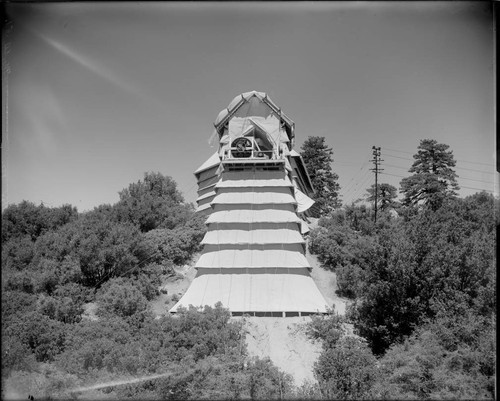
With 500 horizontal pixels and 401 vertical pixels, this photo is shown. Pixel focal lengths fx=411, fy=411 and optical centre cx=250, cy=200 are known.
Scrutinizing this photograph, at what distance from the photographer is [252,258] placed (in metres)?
26.3

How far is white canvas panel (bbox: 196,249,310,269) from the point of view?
26047 millimetres

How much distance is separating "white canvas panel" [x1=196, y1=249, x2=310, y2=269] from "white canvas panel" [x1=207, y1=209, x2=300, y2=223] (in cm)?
203

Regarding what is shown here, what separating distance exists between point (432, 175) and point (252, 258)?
21654 mm

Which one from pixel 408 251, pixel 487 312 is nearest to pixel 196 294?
pixel 408 251

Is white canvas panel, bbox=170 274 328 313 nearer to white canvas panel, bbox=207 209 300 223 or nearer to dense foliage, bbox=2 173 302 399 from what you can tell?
dense foliage, bbox=2 173 302 399

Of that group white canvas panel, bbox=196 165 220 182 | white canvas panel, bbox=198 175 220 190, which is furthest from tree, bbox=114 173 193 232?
white canvas panel, bbox=196 165 220 182

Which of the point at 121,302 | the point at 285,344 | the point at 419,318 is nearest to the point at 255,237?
the point at 285,344

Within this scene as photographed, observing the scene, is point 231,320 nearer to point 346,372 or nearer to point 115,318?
point 115,318

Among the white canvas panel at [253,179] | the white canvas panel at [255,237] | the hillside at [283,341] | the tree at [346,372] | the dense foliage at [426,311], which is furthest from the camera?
the white canvas panel at [253,179]

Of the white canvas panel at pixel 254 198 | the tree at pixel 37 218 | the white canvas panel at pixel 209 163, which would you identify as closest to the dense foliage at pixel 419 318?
the white canvas panel at pixel 254 198

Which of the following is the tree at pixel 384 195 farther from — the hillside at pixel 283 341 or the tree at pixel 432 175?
the hillside at pixel 283 341

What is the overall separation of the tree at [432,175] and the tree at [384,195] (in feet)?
22.0

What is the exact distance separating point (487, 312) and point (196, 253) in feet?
69.9

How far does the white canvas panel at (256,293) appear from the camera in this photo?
2445cm
